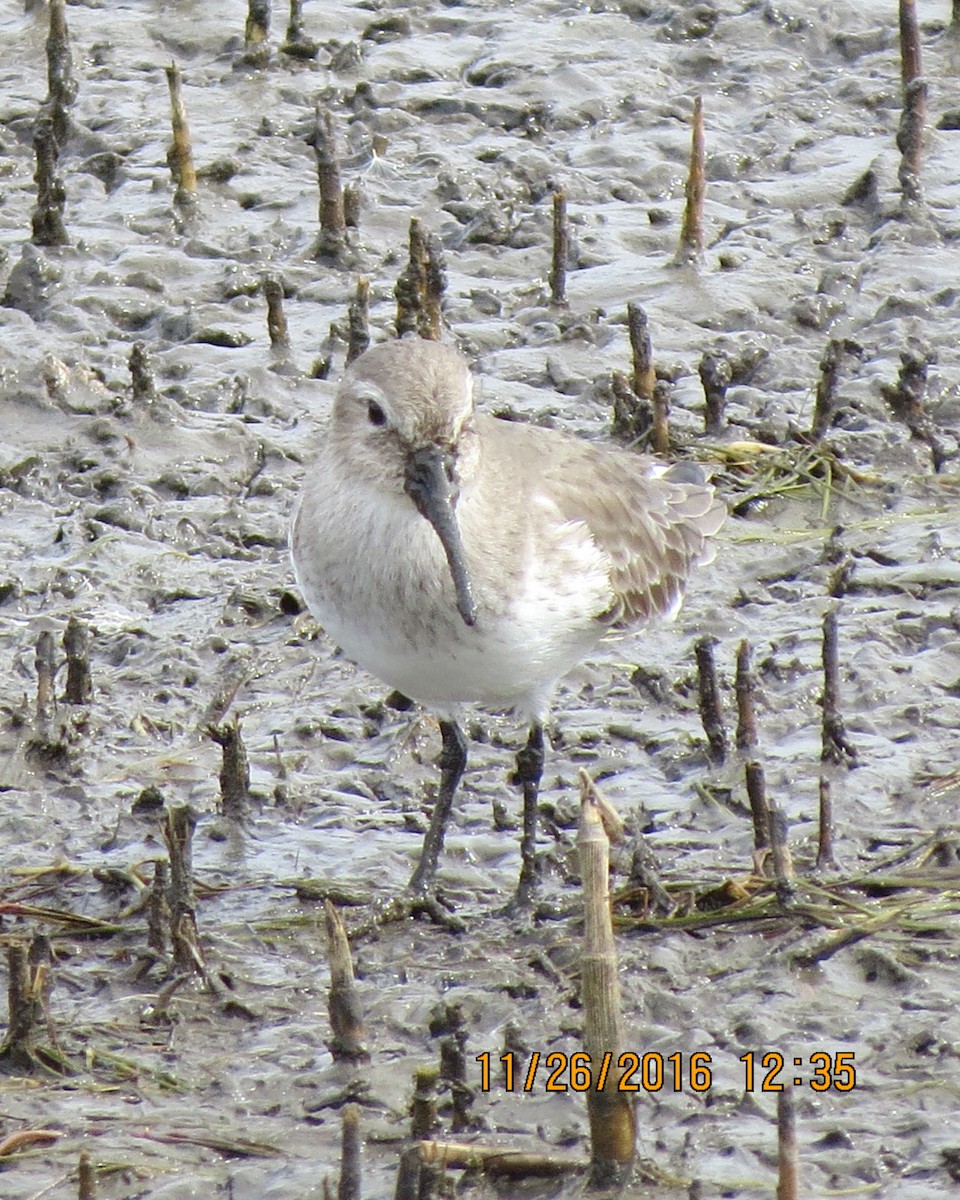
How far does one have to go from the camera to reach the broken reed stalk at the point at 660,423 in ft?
24.7

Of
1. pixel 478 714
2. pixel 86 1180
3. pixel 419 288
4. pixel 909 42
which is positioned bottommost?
pixel 478 714

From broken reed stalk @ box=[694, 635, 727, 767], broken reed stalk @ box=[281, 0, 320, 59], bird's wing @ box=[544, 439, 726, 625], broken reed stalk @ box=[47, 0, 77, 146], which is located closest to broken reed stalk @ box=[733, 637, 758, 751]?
broken reed stalk @ box=[694, 635, 727, 767]

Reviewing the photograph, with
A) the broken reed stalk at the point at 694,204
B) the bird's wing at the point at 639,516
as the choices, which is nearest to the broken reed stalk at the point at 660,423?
the bird's wing at the point at 639,516

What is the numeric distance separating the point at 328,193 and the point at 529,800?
389 cm

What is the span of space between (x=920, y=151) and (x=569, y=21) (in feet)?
7.17

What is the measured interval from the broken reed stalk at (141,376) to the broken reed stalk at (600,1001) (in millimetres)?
3977

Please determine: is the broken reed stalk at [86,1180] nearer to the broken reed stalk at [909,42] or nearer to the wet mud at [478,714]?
the wet mud at [478,714]

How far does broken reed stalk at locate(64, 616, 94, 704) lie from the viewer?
6.35m

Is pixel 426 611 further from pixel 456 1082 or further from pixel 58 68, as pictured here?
pixel 58 68

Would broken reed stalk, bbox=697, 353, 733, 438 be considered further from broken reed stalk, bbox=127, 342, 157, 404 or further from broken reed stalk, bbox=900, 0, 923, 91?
broken reed stalk, bbox=900, 0, 923, 91

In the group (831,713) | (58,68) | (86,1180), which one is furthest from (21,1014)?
(58,68)

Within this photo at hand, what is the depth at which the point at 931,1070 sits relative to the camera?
473 cm

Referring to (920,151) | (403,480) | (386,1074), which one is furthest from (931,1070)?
(920,151)

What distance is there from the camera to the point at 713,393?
25.5ft
